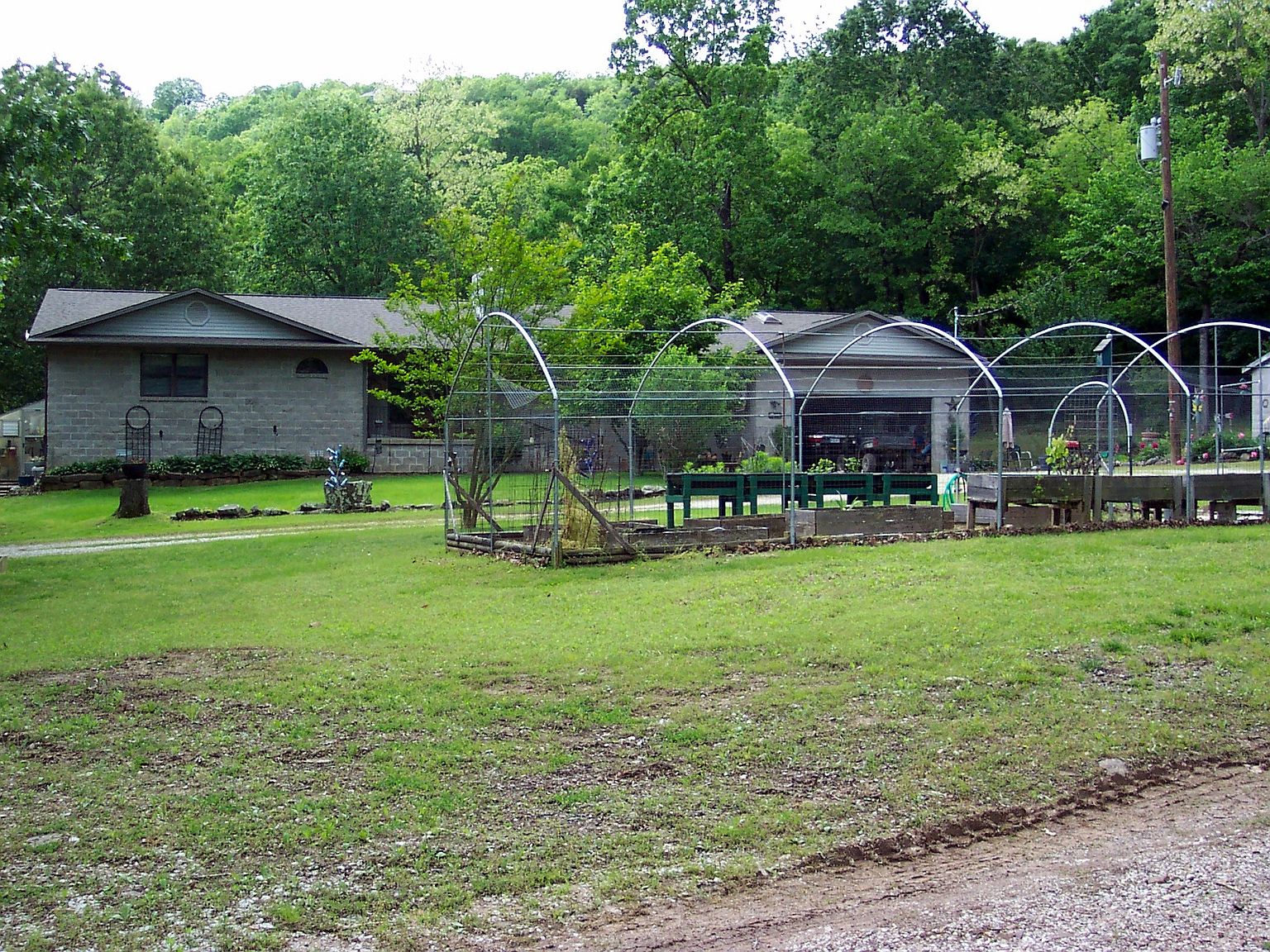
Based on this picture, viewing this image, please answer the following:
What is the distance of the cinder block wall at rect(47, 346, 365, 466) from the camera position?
99.1 ft

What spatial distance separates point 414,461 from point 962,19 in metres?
32.6

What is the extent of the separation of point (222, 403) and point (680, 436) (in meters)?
18.0

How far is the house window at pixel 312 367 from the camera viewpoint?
32125mm

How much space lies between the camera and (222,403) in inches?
1233

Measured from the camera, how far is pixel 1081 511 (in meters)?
15.7

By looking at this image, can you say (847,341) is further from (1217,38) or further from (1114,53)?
(1114,53)

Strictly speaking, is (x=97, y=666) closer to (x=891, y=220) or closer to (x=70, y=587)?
(x=70, y=587)

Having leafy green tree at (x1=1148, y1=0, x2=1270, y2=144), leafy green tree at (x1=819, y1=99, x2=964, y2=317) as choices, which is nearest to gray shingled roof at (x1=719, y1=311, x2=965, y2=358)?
leafy green tree at (x1=819, y1=99, x2=964, y2=317)

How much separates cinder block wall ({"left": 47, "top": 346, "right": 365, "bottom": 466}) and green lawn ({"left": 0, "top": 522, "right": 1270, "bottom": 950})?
65.4ft

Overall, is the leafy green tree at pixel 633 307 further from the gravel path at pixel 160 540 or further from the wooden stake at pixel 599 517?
the wooden stake at pixel 599 517

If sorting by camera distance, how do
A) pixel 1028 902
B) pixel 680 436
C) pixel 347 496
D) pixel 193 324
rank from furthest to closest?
pixel 193 324, pixel 347 496, pixel 680 436, pixel 1028 902

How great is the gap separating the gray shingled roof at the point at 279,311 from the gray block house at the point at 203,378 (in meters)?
0.06

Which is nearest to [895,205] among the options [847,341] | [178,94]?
[847,341]

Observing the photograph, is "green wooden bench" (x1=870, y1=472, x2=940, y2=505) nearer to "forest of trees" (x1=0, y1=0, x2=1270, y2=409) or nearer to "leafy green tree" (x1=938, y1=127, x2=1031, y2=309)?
"forest of trees" (x1=0, y1=0, x2=1270, y2=409)
